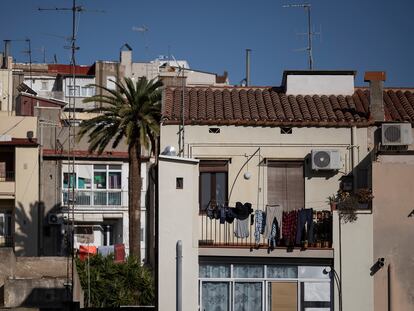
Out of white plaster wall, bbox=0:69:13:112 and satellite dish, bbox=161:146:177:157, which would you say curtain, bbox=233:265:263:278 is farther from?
white plaster wall, bbox=0:69:13:112

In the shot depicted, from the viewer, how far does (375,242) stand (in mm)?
26703

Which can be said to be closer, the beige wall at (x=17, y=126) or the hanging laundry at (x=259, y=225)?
the hanging laundry at (x=259, y=225)

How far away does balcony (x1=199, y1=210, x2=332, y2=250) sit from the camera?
2692cm

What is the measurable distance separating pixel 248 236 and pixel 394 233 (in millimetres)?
3784

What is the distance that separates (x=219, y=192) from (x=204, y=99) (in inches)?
132

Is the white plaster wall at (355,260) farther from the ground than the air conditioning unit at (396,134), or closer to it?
closer to it

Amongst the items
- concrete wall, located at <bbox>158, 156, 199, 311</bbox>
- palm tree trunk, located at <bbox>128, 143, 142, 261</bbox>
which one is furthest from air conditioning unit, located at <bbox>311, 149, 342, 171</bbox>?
palm tree trunk, located at <bbox>128, 143, 142, 261</bbox>

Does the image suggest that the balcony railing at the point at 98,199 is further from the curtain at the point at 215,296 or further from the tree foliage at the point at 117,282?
the curtain at the point at 215,296

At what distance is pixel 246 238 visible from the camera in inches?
1081

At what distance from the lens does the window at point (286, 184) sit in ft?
93.5

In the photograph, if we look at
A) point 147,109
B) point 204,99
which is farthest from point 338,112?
point 147,109

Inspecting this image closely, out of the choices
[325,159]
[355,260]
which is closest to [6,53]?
[325,159]

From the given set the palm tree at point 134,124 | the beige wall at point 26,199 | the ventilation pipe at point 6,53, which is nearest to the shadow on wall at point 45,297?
the palm tree at point 134,124

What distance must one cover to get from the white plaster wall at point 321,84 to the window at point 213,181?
4039 mm
